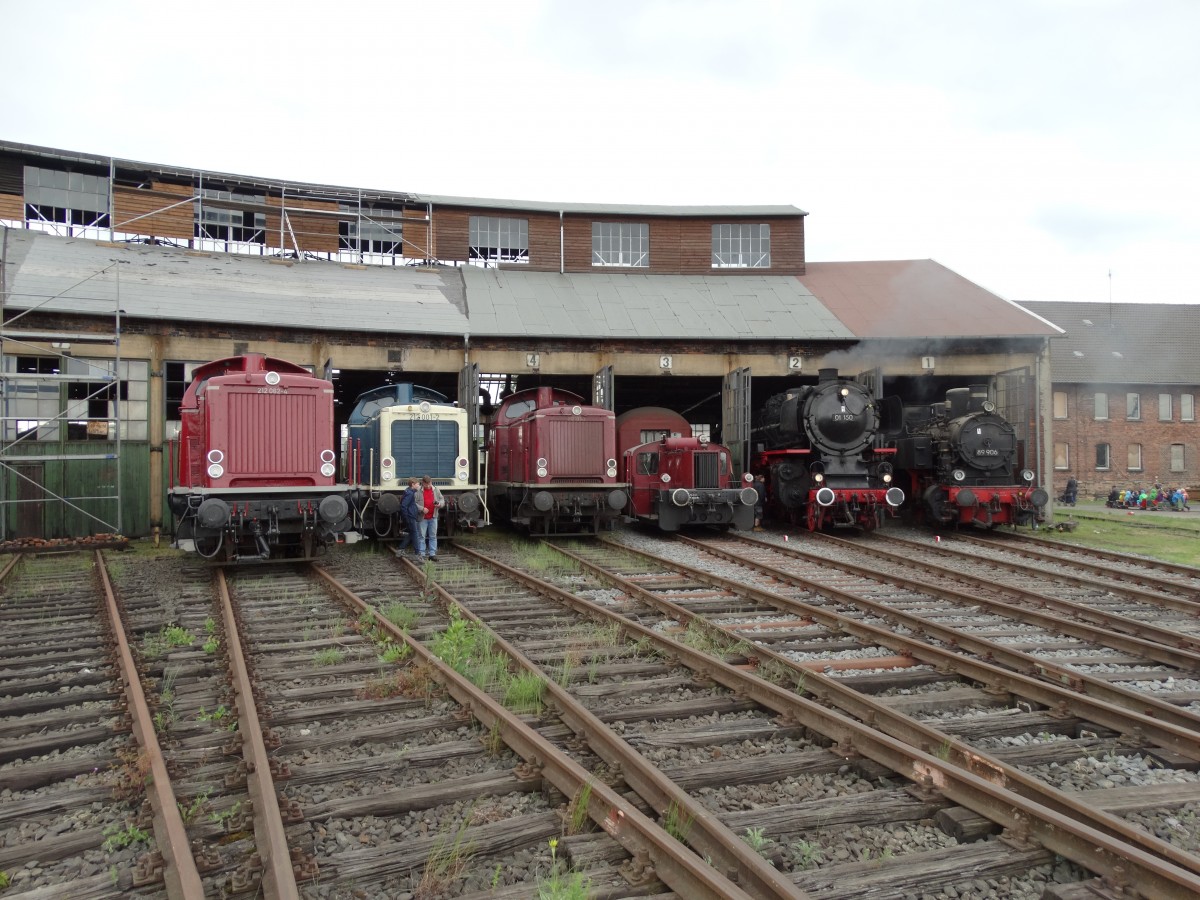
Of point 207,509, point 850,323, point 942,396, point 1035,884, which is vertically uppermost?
point 850,323

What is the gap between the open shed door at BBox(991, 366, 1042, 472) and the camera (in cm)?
1842

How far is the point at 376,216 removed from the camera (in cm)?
2378

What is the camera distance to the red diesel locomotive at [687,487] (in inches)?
627

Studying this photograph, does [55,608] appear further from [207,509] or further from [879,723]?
[879,723]

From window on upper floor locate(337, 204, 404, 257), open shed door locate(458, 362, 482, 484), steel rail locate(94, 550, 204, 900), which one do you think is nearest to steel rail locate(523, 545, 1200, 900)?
steel rail locate(94, 550, 204, 900)

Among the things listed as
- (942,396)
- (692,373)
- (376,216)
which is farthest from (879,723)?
(376,216)

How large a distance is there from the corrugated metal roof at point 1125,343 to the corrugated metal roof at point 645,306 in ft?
73.7

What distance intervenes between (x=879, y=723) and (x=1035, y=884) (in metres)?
1.61

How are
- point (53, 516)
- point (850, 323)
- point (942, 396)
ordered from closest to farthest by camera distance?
1. point (53, 516)
2. point (850, 323)
3. point (942, 396)

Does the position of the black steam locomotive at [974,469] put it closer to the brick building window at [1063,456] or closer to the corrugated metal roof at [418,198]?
the corrugated metal roof at [418,198]

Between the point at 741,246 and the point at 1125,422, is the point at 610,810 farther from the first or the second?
the point at 1125,422

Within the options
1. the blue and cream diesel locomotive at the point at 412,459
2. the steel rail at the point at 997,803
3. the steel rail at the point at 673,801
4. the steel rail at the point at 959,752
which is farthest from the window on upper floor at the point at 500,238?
the steel rail at the point at 997,803

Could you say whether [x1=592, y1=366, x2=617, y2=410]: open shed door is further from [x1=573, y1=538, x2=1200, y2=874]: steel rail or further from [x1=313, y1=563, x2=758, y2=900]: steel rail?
[x1=313, y1=563, x2=758, y2=900]: steel rail

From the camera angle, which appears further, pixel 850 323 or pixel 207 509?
pixel 850 323
